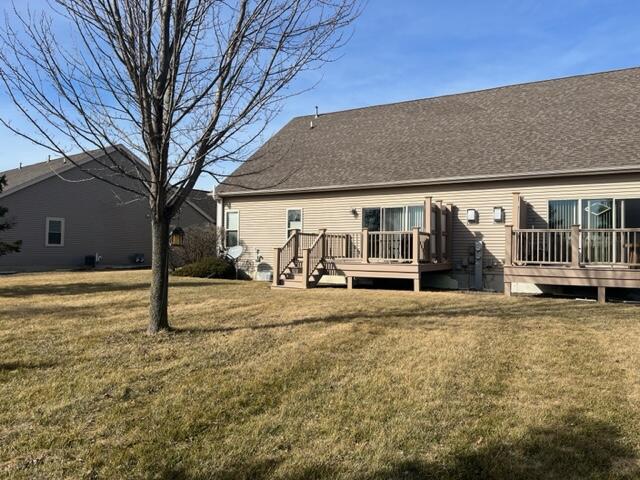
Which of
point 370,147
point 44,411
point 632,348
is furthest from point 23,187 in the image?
point 632,348

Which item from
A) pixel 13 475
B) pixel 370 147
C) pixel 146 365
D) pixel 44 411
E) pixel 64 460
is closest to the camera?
pixel 13 475

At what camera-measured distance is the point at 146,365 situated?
534cm

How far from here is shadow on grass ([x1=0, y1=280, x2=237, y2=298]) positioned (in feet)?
38.1

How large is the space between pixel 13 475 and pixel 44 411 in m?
1.06

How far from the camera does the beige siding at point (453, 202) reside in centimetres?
1269

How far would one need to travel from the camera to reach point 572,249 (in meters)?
11.2

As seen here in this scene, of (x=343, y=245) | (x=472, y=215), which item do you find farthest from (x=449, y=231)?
(x=343, y=245)

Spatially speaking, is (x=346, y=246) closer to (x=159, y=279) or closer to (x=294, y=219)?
(x=294, y=219)

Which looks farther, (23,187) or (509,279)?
(23,187)

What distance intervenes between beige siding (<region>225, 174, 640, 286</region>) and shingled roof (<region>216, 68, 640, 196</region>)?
423 millimetres

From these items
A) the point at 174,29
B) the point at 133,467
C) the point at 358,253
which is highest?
the point at 174,29

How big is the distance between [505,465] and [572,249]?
9097 millimetres

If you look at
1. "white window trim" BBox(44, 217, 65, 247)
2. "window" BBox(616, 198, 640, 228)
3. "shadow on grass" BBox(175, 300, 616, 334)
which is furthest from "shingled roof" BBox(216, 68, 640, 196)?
"white window trim" BBox(44, 217, 65, 247)

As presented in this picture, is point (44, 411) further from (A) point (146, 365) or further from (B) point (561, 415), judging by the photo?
(B) point (561, 415)
